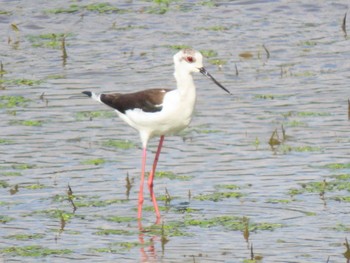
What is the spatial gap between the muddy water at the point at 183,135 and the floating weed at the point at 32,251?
0.7 inches

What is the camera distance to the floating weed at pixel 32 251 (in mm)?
9531

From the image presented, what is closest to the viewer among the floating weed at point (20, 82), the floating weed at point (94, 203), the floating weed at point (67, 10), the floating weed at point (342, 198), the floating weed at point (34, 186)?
the floating weed at point (342, 198)

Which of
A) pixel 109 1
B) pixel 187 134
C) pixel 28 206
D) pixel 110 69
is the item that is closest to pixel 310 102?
pixel 187 134

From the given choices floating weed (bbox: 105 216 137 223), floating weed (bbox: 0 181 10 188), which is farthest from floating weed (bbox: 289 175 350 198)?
floating weed (bbox: 0 181 10 188)

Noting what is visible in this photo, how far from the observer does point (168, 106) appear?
11.0m

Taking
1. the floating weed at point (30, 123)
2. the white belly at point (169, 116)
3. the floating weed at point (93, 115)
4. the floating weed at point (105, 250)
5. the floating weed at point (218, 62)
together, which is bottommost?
the floating weed at point (30, 123)

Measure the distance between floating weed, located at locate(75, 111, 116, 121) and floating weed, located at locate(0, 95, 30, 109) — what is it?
2.82 feet

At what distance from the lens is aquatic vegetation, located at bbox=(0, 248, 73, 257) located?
953 cm

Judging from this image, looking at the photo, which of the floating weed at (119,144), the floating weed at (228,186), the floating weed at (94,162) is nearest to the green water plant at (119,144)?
the floating weed at (119,144)

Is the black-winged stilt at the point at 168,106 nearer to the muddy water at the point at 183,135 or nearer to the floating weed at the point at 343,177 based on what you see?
the muddy water at the point at 183,135

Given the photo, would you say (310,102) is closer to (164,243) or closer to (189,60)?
(189,60)

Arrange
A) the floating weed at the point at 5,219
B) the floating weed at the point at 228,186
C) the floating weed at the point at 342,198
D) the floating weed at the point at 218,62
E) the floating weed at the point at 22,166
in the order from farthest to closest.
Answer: the floating weed at the point at 218,62, the floating weed at the point at 22,166, the floating weed at the point at 228,186, the floating weed at the point at 342,198, the floating weed at the point at 5,219

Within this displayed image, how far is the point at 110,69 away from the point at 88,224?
6392 millimetres

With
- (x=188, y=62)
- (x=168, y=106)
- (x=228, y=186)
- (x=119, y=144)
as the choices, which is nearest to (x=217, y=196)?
(x=228, y=186)
